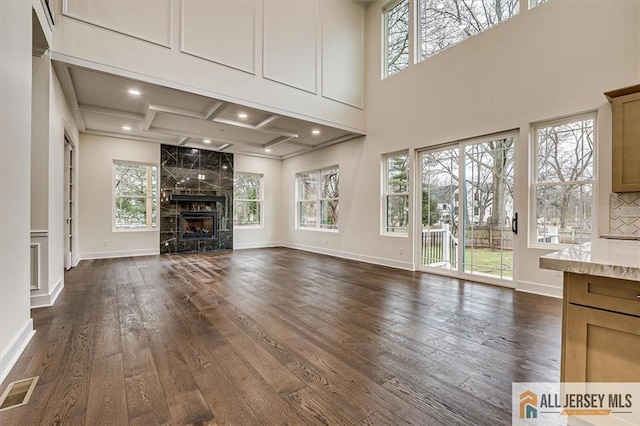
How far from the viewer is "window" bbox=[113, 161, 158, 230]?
7023 mm

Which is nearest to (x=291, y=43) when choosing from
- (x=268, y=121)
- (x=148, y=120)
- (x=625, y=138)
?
(x=268, y=121)

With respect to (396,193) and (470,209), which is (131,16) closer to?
(396,193)

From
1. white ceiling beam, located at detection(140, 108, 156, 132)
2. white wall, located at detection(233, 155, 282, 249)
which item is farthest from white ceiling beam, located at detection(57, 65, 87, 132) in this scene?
white wall, located at detection(233, 155, 282, 249)

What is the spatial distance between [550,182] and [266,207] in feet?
23.5

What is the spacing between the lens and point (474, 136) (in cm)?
470

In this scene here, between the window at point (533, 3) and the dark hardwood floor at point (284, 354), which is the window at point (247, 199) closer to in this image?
the dark hardwood floor at point (284, 354)

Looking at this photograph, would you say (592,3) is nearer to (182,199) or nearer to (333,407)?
(333,407)

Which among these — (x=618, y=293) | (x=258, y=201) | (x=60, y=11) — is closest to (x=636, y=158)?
(x=618, y=293)

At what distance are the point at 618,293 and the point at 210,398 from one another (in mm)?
2101

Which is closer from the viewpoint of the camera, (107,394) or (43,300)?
(107,394)

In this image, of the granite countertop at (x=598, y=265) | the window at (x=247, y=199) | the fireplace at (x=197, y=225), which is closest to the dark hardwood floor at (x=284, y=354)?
the granite countertop at (x=598, y=265)
